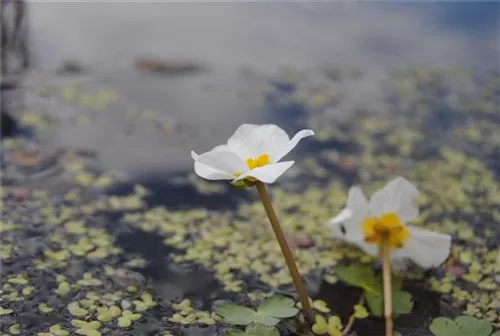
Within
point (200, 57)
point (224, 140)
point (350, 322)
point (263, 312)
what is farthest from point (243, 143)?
point (200, 57)

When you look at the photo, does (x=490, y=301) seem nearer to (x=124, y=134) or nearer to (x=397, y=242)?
(x=397, y=242)

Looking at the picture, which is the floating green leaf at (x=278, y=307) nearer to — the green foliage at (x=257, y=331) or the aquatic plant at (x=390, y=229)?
the green foliage at (x=257, y=331)

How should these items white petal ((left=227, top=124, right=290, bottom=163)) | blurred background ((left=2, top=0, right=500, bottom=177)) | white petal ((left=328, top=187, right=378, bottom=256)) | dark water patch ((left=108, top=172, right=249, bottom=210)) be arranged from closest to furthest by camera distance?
white petal ((left=227, top=124, right=290, bottom=163)) → white petal ((left=328, top=187, right=378, bottom=256)) → dark water patch ((left=108, top=172, right=249, bottom=210)) → blurred background ((left=2, top=0, right=500, bottom=177))

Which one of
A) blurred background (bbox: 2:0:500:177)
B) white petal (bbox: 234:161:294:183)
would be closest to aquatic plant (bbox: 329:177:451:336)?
white petal (bbox: 234:161:294:183)

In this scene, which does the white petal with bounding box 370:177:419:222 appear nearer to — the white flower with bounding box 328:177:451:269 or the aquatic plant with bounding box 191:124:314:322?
the white flower with bounding box 328:177:451:269

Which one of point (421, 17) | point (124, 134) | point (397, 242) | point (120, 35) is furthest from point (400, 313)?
point (421, 17)

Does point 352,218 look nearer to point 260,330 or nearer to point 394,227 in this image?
point 394,227
